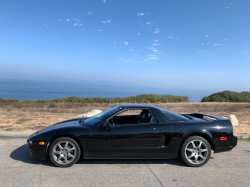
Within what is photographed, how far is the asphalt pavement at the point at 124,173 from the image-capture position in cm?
318

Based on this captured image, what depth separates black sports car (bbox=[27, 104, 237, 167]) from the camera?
379 cm

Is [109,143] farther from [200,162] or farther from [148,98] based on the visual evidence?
[148,98]

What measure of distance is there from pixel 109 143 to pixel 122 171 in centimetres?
61

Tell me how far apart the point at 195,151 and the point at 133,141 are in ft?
4.61

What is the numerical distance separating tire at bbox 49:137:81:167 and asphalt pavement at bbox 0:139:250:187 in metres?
0.14

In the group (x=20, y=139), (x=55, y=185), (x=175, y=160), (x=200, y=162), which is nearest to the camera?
(x=55, y=185)

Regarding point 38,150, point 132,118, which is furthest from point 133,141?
point 38,150

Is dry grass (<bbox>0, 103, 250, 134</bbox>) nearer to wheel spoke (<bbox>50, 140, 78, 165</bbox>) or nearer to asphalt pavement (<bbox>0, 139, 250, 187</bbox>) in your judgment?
asphalt pavement (<bbox>0, 139, 250, 187</bbox>)

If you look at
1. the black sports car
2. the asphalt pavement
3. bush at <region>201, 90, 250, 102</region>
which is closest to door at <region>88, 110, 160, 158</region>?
the black sports car

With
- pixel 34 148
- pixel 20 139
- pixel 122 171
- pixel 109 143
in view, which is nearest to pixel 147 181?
pixel 122 171

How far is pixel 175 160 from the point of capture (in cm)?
431

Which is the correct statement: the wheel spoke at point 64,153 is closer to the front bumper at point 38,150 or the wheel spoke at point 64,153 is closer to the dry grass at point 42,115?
the front bumper at point 38,150

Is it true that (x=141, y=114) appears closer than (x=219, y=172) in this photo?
No

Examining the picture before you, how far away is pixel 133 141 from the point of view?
3818 mm
